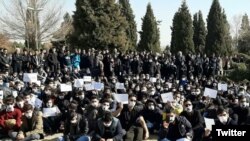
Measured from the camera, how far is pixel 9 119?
12891 millimetres

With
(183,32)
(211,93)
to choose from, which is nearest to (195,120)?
(211,93)

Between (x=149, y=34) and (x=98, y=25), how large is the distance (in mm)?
11255

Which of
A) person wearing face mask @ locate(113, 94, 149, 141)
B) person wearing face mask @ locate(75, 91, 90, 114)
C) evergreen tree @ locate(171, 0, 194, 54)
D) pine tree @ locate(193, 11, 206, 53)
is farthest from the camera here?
pine tree @ locate(193, 11, 206, 53)

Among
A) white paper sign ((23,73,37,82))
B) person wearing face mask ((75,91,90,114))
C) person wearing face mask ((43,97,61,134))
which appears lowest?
person wearing face mask ((43,97,61,134))

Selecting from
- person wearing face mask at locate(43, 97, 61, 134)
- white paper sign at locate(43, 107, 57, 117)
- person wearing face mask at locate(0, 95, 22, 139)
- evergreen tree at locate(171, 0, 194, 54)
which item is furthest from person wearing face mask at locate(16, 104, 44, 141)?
evergreen tree at locate(171, 0, 194, 54)

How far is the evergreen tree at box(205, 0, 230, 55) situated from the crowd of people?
2411 cm

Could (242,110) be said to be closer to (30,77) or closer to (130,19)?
(30,77)

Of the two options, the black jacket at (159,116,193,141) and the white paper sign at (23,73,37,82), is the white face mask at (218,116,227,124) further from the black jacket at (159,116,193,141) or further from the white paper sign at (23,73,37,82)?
the white paper sign at (23,73,37,82)

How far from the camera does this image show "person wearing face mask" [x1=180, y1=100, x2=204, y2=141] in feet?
37.9

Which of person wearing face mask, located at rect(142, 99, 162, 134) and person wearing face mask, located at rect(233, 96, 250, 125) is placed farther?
person wearing face mask, located at rect(142, 99, 162, 134)

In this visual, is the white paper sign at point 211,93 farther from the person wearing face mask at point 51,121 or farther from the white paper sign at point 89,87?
the person wearing face mask at point 51,121

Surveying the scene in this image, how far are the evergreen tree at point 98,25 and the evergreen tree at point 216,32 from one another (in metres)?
12.8

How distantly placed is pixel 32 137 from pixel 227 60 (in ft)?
63.8

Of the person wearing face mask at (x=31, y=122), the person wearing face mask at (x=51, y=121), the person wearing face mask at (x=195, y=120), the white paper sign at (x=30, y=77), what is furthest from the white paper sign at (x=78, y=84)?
the person wearing face mask at (x=195, y=120)
